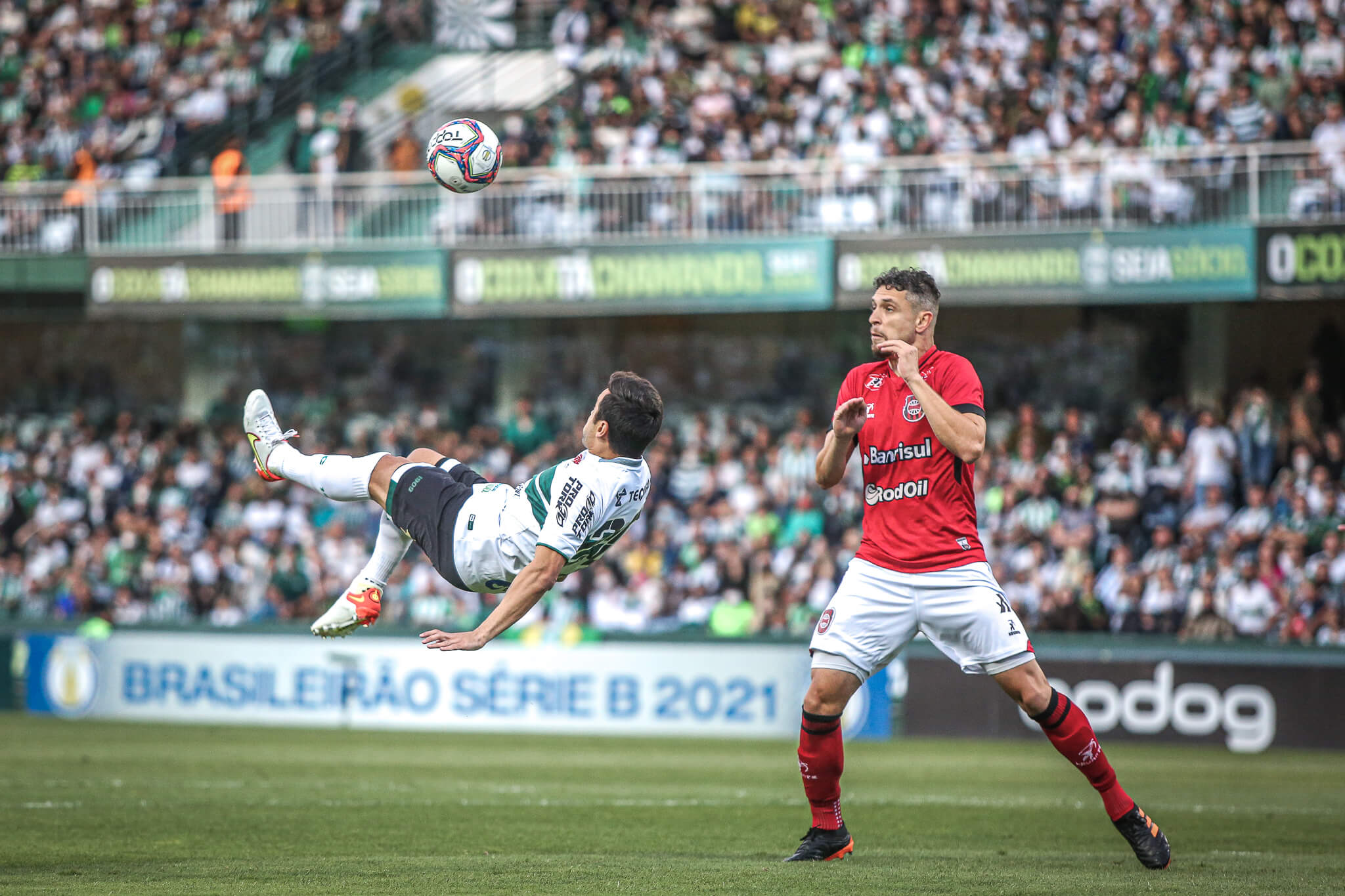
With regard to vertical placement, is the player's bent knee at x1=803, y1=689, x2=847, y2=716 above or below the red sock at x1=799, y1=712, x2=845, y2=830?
above

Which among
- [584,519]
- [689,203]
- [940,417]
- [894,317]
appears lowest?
[584,519]

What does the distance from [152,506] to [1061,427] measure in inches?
512

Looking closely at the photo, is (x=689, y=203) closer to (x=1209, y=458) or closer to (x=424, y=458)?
(x=1209, y=458)

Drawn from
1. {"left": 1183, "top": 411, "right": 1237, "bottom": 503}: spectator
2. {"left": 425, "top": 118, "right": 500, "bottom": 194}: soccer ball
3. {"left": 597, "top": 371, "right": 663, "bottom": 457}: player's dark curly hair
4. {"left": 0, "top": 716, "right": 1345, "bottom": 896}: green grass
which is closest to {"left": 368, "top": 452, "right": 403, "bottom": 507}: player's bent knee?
{"left": 597, "top": 371, "right": 663, "bottom": 457}: player's dark curly hair

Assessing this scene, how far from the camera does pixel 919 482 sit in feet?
25.7

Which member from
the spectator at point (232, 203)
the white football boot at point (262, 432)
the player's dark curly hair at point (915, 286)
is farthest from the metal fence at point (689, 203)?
the white football boot at point (262, 432)

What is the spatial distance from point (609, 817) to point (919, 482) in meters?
3.70

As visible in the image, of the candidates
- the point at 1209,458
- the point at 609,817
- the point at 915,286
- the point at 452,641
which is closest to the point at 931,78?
the point at 1209,458

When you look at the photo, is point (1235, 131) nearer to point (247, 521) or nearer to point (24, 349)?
point (247, 521)

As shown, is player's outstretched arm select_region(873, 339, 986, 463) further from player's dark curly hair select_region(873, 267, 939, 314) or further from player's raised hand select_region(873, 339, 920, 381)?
player's dark curly hair select_region(873, 267, 939, 314)

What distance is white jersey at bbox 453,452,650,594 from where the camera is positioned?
777 centimetres

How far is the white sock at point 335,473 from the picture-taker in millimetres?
8180

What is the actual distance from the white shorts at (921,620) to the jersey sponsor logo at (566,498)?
131 centimetres

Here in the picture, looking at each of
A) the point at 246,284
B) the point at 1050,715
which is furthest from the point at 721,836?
the point at 246,284
